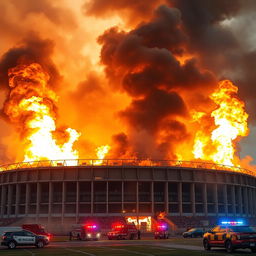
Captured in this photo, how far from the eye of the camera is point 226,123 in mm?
84938

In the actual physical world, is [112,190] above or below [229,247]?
above

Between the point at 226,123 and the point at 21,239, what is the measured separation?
190 ft

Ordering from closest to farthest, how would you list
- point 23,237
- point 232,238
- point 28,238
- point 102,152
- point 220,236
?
point 232,238, point 220,236, point 23,237, point 28,238, point 102,152

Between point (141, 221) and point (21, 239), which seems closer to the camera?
point (21, 239)

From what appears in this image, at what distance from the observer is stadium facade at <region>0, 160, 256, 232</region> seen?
245ft

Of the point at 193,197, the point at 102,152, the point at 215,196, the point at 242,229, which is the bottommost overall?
the point at 242,229

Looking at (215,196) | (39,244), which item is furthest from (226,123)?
(39,244)

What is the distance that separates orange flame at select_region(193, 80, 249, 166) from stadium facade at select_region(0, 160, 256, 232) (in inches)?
163

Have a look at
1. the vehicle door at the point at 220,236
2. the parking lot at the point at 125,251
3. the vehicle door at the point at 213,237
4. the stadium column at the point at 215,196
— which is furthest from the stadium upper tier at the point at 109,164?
the vehicle door at the point at 220,236

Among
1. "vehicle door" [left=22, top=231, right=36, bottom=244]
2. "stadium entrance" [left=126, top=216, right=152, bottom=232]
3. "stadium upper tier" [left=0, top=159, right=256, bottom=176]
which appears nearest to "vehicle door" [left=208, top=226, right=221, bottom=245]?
"vehicle door" [left=22, top=231, right=36, bottom=244]

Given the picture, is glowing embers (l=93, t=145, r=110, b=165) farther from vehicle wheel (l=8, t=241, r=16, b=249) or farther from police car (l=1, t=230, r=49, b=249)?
vehicle wheel (l=8, t=241, r=16, b=249)

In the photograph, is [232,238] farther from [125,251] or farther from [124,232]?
[124,232]

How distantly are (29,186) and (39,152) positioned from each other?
270 inches

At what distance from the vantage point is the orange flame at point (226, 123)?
84.4 m
